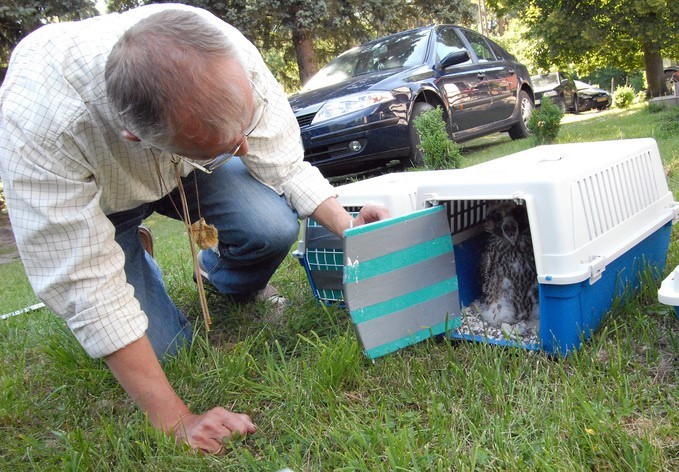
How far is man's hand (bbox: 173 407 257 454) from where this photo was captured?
1.50m

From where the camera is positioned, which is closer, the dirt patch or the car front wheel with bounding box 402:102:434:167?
the car front wheel with bounding box 402:102:434:167

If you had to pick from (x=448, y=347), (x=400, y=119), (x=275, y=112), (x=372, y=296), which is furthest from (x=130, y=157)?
(x=400, y=119)

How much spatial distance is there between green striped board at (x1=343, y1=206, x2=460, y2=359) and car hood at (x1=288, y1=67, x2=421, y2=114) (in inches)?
144

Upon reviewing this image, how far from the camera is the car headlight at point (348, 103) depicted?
5173 mm

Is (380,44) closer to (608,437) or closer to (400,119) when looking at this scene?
(400,119)

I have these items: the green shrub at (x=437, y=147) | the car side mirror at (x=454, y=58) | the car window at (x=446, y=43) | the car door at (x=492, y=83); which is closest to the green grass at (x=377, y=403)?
the green shrub at (x=437, y=147)

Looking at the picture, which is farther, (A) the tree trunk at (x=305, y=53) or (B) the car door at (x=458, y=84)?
(A) the tree trunk at (x=305, y=53)

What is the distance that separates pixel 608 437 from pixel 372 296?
2.23 ft

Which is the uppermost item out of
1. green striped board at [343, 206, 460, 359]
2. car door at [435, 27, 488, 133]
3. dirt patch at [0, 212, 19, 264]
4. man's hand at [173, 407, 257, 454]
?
car door at [435, 27, 488, 133]

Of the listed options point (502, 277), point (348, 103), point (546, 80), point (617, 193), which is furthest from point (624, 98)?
point (502, 277)

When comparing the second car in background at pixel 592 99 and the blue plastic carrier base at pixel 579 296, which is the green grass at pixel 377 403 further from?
the second car in background at pixel 592 99

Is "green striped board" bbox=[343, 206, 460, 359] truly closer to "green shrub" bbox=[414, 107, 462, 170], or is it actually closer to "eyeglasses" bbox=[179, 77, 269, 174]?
"eyeglasses" bbox=[179, 77, 269, 174]

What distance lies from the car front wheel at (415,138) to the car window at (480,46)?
72.4 inches

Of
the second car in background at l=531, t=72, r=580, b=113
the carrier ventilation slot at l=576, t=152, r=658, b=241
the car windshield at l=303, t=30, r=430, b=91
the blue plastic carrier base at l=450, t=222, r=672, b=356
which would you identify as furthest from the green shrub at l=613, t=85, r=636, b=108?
the blue plastic carrier base at l=450, t=222, r=672, b=356
